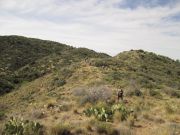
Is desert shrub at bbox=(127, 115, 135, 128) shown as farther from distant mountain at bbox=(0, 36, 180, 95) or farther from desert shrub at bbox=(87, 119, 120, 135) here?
distant mountain at bbox=(0, 36, 180, 95)

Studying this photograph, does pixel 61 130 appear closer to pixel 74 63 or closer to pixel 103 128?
pixel 103 128

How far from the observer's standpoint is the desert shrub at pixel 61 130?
1205 cm

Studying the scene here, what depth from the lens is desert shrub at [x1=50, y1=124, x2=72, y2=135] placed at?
12053 mm

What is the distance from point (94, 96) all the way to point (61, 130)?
28.0 ft

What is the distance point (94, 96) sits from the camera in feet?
67.8

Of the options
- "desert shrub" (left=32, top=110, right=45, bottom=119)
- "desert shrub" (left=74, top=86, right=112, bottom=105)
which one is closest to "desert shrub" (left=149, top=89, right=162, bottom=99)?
"desert shrub" (left=74, top=86, right=112, bottom=105)

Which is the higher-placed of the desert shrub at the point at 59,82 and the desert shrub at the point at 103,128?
the desert shrub at the point at 59,82

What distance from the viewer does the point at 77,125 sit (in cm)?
1334

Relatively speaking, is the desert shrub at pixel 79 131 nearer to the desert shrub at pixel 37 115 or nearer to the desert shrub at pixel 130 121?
the desert shrub at pixel 130 121

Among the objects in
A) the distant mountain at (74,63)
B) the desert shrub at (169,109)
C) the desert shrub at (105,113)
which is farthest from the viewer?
the distant mountain at (74,63)

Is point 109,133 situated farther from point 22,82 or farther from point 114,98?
point 22,82

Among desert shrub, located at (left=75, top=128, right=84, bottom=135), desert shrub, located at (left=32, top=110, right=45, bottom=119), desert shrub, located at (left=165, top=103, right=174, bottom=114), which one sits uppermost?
desert shrub, located at (left=165, top=103, right=174, bottom=114)

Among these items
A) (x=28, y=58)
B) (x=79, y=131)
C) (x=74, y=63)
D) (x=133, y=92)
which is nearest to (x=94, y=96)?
A: (x=133, y=92)

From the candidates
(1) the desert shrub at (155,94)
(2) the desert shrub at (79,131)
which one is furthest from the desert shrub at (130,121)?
(1) the desert shrub at (155,94)
